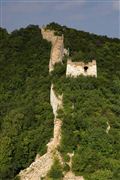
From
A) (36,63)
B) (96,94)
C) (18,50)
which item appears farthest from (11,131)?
(18,50)

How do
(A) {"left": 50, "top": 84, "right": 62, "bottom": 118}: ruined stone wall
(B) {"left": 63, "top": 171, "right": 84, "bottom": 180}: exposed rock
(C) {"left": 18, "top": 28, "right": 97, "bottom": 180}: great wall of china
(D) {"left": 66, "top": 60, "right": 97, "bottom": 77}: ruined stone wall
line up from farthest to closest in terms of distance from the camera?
(D) {"left": 66, "top": 60, "right": 97, "bottom": 77}: ruined stone wall, (A) {"left": 50, "top": 84, "right": 62, "bottom": 118}: ruined stone wall, (C) {"left": 18, "top": 28, "right": 97, "bottom": 180}: great wall of china, (B) {"left": 63, "top": 171, "right": 84, "bottom": 180}: exposed rock

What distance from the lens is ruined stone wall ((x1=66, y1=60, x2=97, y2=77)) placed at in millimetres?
60938

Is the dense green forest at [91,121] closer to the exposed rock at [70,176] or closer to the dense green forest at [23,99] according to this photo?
the exposed rock at [70,176]

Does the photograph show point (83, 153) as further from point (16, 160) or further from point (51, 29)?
point (51, 29)

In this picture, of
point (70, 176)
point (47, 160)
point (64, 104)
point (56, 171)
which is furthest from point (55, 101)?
point (70, 176)

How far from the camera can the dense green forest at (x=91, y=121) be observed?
52.6 meters

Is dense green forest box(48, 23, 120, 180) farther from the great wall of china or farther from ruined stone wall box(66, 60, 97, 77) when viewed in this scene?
ruined stone wall box(66, 60, 97, 77)

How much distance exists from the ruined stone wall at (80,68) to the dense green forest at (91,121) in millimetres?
738

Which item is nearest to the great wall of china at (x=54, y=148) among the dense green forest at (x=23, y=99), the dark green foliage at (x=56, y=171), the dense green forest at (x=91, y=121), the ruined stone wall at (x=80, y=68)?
the ruined stone wall at (x=80, y=68)

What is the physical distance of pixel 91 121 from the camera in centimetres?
5506

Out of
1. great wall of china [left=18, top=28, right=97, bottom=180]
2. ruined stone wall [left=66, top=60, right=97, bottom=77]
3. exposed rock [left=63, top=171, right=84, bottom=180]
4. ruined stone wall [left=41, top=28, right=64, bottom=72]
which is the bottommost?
exposed rock [left=63, top=171, right=84, bottom=180]

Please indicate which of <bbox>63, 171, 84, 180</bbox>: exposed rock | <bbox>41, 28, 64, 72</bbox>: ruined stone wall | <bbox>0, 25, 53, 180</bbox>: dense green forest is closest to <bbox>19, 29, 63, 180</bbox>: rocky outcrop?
<bbox>63, 171, 84, 180</bbox>: exposed rock

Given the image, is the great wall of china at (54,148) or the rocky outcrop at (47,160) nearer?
the great wall of china at (54,148)

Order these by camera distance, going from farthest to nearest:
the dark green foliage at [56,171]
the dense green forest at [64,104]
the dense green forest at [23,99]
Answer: the dense green forest at [23,99]
the dense green forest at [64,104]
the dark green foliage at [56,171]
